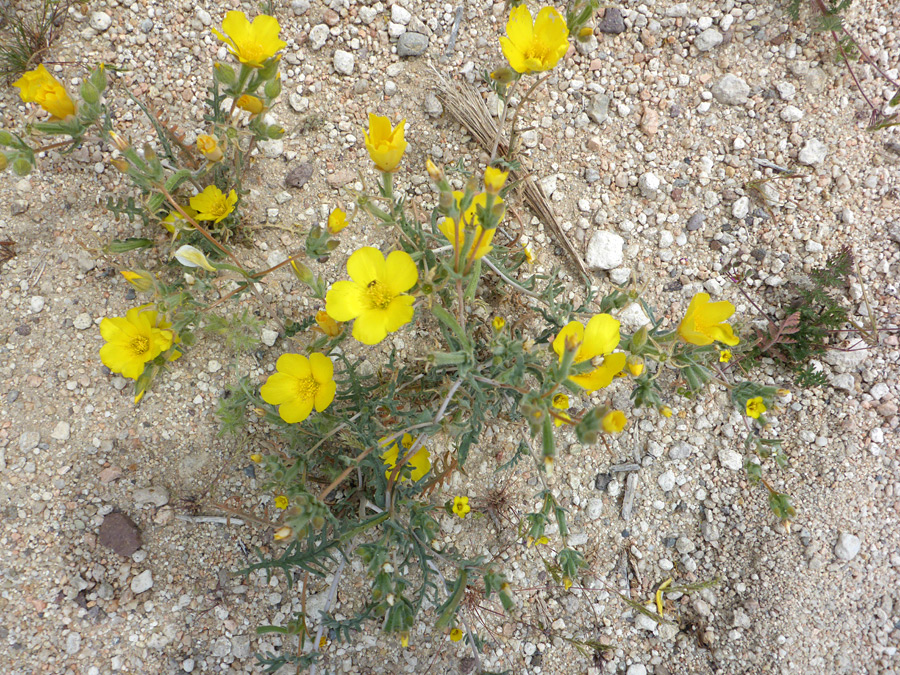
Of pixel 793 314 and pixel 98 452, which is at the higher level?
pixel 793 314

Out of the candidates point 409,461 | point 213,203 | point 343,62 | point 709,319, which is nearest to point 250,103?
point 213,203

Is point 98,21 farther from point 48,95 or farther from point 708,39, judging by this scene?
point 708,39

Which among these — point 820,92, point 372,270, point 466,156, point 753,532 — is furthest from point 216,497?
point 820,92

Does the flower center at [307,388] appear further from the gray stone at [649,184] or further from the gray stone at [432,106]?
the gray stone at [649,184]

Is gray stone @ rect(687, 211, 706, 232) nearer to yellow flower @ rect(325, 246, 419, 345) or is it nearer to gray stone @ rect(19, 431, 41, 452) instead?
yellow flower @ rect(325, 246, 419, 345)

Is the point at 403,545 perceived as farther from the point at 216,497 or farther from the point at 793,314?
the point at 793,314

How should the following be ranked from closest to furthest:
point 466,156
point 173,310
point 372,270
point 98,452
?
point 372,270
point 173,310
point 98,452
point 466,156

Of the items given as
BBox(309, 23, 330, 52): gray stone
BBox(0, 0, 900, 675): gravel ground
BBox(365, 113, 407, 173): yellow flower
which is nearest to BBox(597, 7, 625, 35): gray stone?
BBox(0, 0, 900, 675): gravel ground
